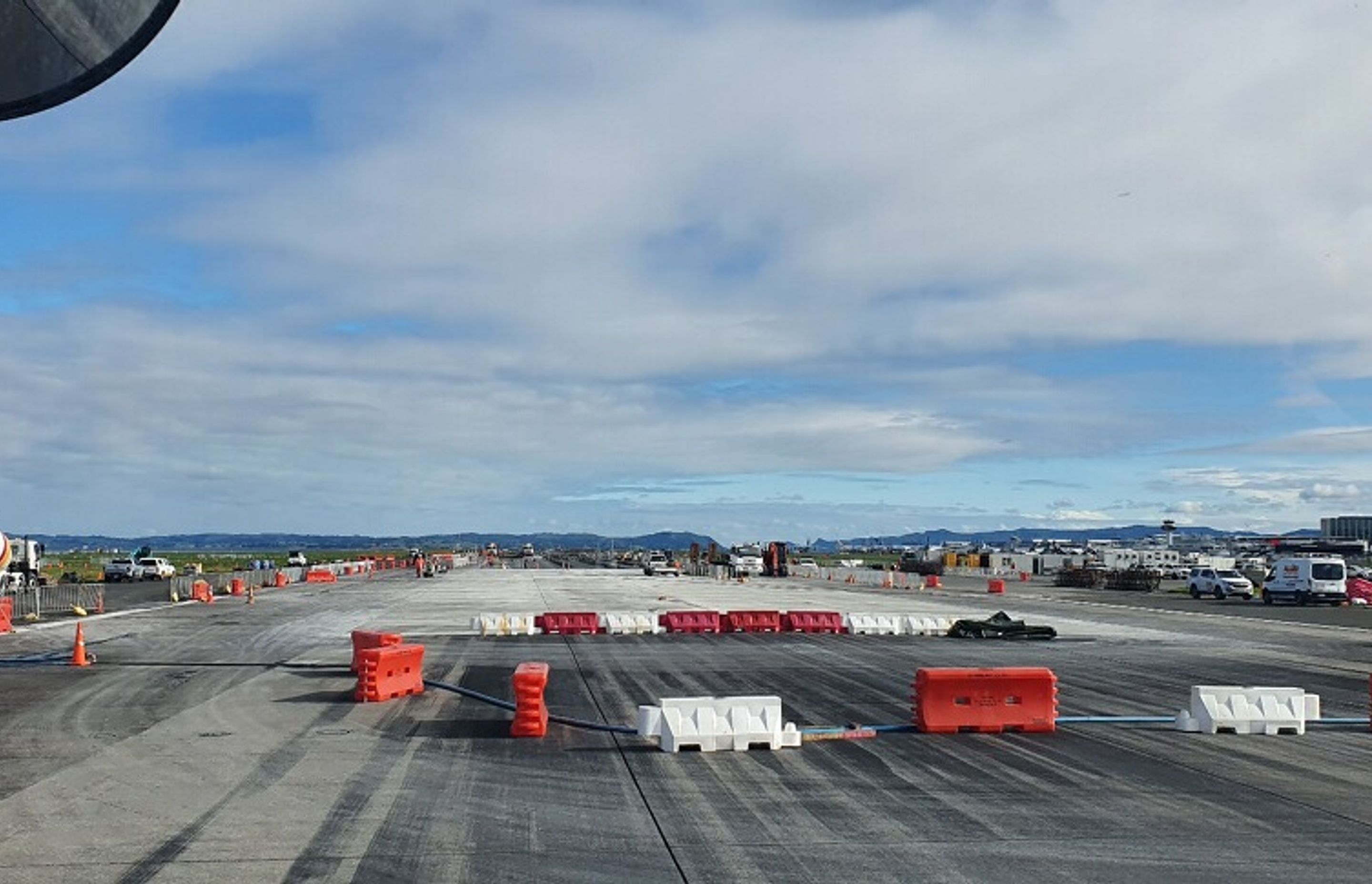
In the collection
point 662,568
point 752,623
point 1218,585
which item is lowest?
point 662,568

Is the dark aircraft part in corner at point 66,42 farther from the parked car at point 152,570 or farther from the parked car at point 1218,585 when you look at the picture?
the parked car at point 152,570

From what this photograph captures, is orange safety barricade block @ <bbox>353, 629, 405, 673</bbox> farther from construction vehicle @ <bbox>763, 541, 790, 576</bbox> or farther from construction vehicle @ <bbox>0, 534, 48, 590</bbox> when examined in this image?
construction vehicle @ <bbox>763, 541, 790, 576</bbox>

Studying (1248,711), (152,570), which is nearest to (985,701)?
(1248,711)

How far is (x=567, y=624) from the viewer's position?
109 feet

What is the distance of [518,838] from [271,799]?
309cm

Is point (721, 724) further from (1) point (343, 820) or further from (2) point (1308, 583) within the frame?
(2) point (1308, 583)

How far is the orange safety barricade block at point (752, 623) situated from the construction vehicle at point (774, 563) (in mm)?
61979

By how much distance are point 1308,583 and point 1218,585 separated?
603cm

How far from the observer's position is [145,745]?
15.0 m

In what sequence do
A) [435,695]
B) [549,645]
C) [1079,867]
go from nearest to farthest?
[1079,867] → [435,695] → [549,645]

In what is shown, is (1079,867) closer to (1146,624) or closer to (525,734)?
(525,734)

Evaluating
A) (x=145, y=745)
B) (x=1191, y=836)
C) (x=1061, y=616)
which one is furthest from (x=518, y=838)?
(x=1061, y=616)

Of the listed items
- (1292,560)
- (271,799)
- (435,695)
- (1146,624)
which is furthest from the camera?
(1292,560)

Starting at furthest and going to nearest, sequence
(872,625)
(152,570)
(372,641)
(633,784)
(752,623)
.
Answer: (152,570) → (752,623) → (872,625) → (372,641) → (633,784)
